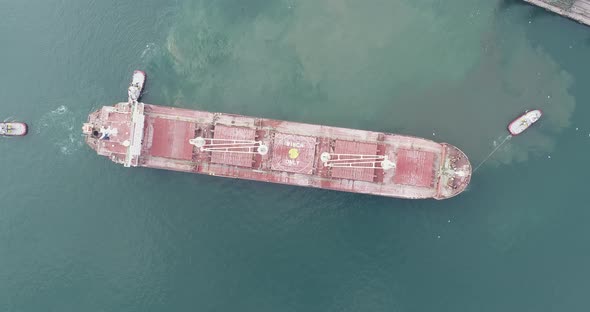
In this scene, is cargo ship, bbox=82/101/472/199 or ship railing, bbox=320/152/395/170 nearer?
ship railing, bbox=320/152/395/170

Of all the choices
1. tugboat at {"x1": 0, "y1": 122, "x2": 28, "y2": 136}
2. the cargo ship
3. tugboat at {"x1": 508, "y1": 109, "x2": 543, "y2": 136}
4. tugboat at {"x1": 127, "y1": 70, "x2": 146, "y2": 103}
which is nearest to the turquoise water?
tugboat at {"x1": 508, "y1": 109, "x2": 543, "y2": 136}

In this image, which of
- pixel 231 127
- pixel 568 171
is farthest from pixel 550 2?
pixel 231 127

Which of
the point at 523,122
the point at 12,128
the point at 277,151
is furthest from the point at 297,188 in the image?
the point at 12,128

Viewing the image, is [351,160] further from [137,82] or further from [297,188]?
[137,82]

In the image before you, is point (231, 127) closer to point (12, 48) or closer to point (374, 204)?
point (374, 204)

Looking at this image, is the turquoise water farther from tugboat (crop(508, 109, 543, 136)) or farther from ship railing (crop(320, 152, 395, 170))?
ship railing (crop(320, 152, 395, 170))

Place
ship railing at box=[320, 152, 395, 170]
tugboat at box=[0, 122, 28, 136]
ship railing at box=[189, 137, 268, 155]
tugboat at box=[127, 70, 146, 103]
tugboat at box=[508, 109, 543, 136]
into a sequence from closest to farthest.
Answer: ship railing at box=[320, 152, 395, 170]
ship railing at box=[189, 137, 268, 155]
tugboat at box=[508, 109, 543, 136]
tugboat at box=[127, 70, 146, 103]
tugboat at box=[0, 122, 28, 136]
